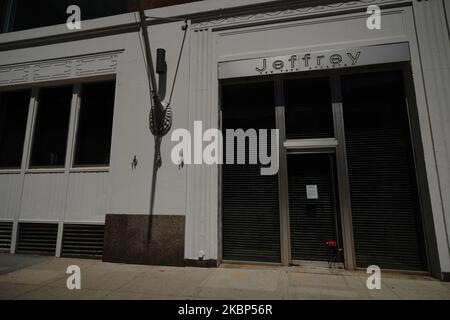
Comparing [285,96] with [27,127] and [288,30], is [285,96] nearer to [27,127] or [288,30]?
[288,30]

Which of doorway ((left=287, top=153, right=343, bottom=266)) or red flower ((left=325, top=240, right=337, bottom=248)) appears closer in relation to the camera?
red flower ((left=325, top=240, right=337, bottom=248))

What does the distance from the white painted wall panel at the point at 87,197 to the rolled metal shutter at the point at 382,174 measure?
18.5 ft

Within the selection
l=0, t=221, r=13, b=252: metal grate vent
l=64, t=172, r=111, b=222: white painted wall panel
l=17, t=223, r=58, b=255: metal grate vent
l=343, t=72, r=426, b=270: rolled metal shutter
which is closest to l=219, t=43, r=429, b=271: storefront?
l=343, t=72, r=426, b=270: rolled metal shutter

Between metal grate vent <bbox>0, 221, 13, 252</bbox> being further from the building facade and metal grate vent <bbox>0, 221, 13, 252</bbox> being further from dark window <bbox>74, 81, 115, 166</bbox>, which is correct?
dark window <bbox>74, 81, 115, 166</bbox>

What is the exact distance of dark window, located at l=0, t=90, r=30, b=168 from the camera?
294 inches

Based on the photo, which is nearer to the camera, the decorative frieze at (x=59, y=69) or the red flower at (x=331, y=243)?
the red flower at (x=331, y=243)

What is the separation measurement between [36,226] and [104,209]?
6.48 feet

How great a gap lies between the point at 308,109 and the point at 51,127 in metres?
6.78

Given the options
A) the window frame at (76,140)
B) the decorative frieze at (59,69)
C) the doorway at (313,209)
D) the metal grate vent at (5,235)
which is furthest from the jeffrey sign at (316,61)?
the metal grate vent at (5,235)

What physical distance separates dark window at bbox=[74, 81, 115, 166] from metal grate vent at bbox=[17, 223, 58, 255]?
175 cm

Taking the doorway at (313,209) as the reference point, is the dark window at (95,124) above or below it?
above

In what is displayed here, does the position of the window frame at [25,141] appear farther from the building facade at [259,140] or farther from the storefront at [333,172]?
the storefront at [333,172]

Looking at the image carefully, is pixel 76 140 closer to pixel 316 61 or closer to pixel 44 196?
pixel 44 196

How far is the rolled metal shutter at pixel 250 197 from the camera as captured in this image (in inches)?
225
